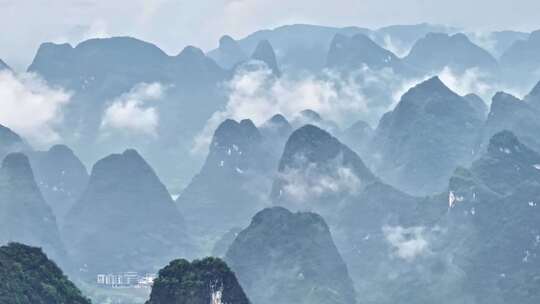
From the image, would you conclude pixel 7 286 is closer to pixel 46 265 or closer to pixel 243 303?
pixel 46 265

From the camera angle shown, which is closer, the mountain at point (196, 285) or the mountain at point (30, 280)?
the mountain at point (30, 280)

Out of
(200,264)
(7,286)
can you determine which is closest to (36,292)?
(7,286)

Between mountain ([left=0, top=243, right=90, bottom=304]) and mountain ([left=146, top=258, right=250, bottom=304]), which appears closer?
mountain ([left=0, top=243, right=90, bottom=304])

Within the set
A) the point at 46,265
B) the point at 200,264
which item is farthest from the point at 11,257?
the point at 200,264

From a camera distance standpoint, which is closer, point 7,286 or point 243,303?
point 7,286
